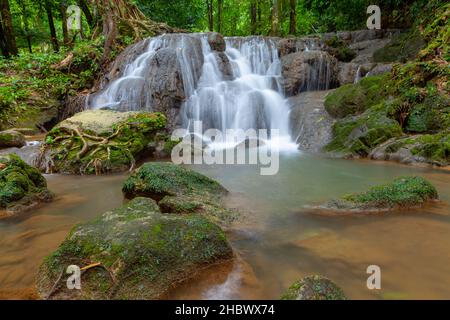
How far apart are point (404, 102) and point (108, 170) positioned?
653 centimetres

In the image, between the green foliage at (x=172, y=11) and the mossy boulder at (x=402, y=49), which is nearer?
the mossy boulder at (x=402, y=49)

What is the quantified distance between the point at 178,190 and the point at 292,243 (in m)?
1.69

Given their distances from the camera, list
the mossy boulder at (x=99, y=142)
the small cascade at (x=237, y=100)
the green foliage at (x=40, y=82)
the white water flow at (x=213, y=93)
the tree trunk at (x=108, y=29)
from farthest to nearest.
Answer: the tree trunk at (x=108, y=29) → the green foliage at (x=40, y=82) → the small cascade at (x=237, y=100) → the white water flow at (x=213, y=93) → the mossy boulder at (x=99, y=142)

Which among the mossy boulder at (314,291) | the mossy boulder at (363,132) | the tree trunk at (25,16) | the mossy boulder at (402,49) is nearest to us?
the mossy boulder at (314,291)

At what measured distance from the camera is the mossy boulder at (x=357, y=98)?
28.2ft

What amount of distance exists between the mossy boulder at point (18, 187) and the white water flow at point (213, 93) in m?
5.07

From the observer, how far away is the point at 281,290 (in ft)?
8.24

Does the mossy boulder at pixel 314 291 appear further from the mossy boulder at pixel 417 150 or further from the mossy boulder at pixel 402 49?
the mossy boulder at pixel 402 49

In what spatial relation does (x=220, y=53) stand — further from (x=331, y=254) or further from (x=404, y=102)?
(x=331, y=254)

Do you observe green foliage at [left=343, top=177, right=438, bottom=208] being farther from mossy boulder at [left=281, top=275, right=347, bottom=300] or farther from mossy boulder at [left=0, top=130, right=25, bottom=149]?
mossy boulder at [left=0, top=130, right=25, bottom=149]

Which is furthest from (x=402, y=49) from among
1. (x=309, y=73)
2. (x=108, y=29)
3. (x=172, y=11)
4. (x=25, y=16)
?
(x=25, y=16)

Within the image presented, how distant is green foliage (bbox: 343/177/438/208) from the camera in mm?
3912

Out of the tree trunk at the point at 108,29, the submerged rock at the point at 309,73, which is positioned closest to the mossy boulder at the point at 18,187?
the submerged rock at the point at 309,73
